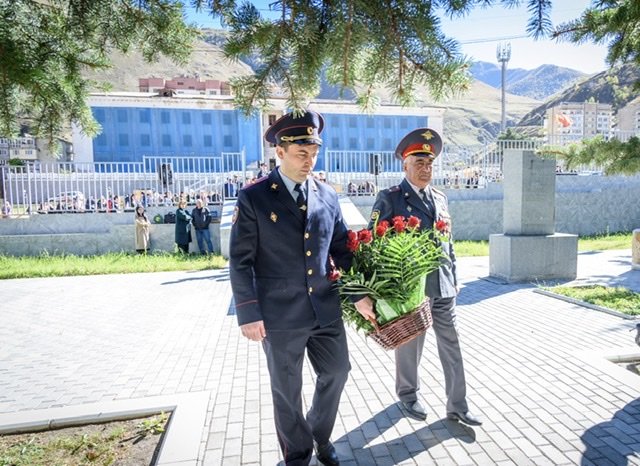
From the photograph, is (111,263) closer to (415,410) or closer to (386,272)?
(415,410)

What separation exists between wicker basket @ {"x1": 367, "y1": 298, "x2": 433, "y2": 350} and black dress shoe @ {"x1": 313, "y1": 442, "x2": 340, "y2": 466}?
766 mm

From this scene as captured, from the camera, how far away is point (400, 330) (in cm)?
276

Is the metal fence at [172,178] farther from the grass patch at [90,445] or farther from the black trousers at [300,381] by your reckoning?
the black trousers at [300,381]

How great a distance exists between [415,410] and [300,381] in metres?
1.23

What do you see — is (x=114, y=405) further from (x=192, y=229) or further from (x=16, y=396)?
(x=192, y=229)

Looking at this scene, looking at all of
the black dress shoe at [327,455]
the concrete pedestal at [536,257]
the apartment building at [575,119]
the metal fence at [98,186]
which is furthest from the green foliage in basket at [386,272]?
the apartment building at [575,119]

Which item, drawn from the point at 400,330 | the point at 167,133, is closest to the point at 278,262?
the point at 400,330

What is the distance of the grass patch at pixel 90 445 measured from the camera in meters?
3.09

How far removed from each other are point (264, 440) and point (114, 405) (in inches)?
57.4

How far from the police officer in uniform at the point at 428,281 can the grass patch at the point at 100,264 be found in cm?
877

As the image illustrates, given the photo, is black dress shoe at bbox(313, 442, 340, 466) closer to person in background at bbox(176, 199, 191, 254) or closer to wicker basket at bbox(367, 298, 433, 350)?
wicker basket at bbox(367, 298, 433, 350)

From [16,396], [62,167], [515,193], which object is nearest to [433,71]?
[16,396]

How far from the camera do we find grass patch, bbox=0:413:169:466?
309cm

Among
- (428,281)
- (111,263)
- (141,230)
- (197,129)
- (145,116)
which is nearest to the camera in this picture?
(428,281)
